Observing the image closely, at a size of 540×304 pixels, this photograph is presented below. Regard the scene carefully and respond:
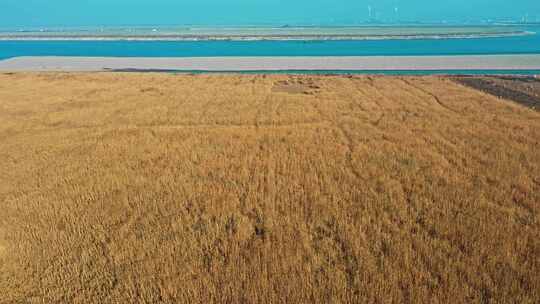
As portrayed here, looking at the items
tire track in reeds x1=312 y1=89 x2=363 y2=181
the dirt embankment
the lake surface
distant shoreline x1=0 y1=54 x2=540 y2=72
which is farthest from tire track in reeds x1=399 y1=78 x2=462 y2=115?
the lake surface

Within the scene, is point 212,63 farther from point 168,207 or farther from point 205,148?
point 168,207

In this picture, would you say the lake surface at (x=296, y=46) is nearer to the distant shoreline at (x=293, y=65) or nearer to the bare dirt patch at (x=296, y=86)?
the distant shoreline at (x=293, y=65)

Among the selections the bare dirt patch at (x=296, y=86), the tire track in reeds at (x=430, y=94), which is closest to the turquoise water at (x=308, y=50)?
the bare dirt patch at (x=296, y=86)

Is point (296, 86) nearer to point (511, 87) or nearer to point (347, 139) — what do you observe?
point (347, 139)

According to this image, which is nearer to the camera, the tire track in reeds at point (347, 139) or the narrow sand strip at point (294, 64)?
the tire track in reeds at point (347, 139)

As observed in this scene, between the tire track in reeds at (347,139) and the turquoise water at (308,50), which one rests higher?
the turquoise water at (308,50)

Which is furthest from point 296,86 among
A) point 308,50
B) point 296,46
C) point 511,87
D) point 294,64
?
point 296,46

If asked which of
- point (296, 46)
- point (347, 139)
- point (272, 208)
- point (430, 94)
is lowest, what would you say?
point (272, 208)

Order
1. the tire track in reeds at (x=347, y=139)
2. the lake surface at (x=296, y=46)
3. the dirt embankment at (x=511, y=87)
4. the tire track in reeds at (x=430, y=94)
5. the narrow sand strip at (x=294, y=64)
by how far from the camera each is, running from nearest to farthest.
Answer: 1. the tire track in reeds at (x=347, y=139)
2. the tire track in reeds at (x=430, y=94)
3. the dirt embankment at (x=511, y=87)
4. the narrow sand strip at (x=294, y=64)
5. the lake surface at (x=296, y=46)

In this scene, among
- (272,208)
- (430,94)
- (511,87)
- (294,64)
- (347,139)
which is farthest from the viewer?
(294,64)
